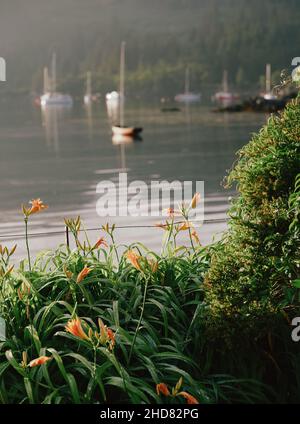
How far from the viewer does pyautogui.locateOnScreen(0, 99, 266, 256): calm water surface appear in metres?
16.0

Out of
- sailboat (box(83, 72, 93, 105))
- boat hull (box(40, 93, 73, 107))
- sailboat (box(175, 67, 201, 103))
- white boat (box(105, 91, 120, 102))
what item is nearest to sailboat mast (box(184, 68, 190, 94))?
sailboat (box(175, 67, 201, 103))

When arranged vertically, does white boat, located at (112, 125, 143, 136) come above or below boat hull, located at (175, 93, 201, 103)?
below

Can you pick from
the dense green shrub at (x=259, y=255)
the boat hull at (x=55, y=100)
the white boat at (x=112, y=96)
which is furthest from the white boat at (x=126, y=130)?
the white boat at (x=112, y=96)

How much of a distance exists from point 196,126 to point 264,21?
11928 centimetres

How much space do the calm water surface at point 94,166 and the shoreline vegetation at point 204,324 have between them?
949 millimetres

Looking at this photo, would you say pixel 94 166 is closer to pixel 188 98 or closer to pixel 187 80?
pixel 188 98

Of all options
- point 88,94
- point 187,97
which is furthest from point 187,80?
point 88,94

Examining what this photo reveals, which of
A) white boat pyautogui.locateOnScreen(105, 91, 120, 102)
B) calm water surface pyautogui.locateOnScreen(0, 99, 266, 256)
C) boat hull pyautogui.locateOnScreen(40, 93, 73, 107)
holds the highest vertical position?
white boat pyautogui.locateOnScreen(105, 91, 120, 102)

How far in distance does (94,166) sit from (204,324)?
111 ft

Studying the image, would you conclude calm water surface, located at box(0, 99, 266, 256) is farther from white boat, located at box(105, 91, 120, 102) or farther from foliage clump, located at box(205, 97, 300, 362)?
white boat, located at box(105, 91, 120, 102)

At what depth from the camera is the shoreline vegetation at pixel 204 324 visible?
12.0ft

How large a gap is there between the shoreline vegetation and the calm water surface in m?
0.95

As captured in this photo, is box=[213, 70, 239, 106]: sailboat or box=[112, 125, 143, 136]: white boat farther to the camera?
box=[213, 70, 239, 106]: sailboat

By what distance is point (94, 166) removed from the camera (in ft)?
123
